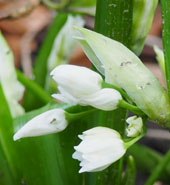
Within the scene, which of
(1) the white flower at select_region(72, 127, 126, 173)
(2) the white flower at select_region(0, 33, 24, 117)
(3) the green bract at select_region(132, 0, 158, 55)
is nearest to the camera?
(1) the white flower at select_region(72, 127, 126, 173)

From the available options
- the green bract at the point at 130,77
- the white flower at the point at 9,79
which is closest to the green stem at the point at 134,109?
the green bract at the point at 130,77

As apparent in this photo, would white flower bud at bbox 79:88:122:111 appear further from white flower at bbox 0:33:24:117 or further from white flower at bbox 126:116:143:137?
white flower at bbox 0:33:24:117

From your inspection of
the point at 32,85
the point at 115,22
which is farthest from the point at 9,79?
the point at 115,22

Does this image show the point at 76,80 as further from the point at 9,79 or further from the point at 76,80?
the point at 9,79

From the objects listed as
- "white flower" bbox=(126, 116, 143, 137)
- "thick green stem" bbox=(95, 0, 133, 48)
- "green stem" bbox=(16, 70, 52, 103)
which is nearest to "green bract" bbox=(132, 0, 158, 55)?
"thick green stem" bbox=(95, 0, 133, 48)

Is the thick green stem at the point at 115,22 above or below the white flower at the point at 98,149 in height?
above

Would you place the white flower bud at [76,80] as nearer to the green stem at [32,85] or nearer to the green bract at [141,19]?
the green bract at [141,19]

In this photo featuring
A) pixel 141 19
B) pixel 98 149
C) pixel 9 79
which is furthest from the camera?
pixel 9 79

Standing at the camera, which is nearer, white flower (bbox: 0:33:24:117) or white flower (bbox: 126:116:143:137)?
white flower (bbox: 126:116:143:137)
